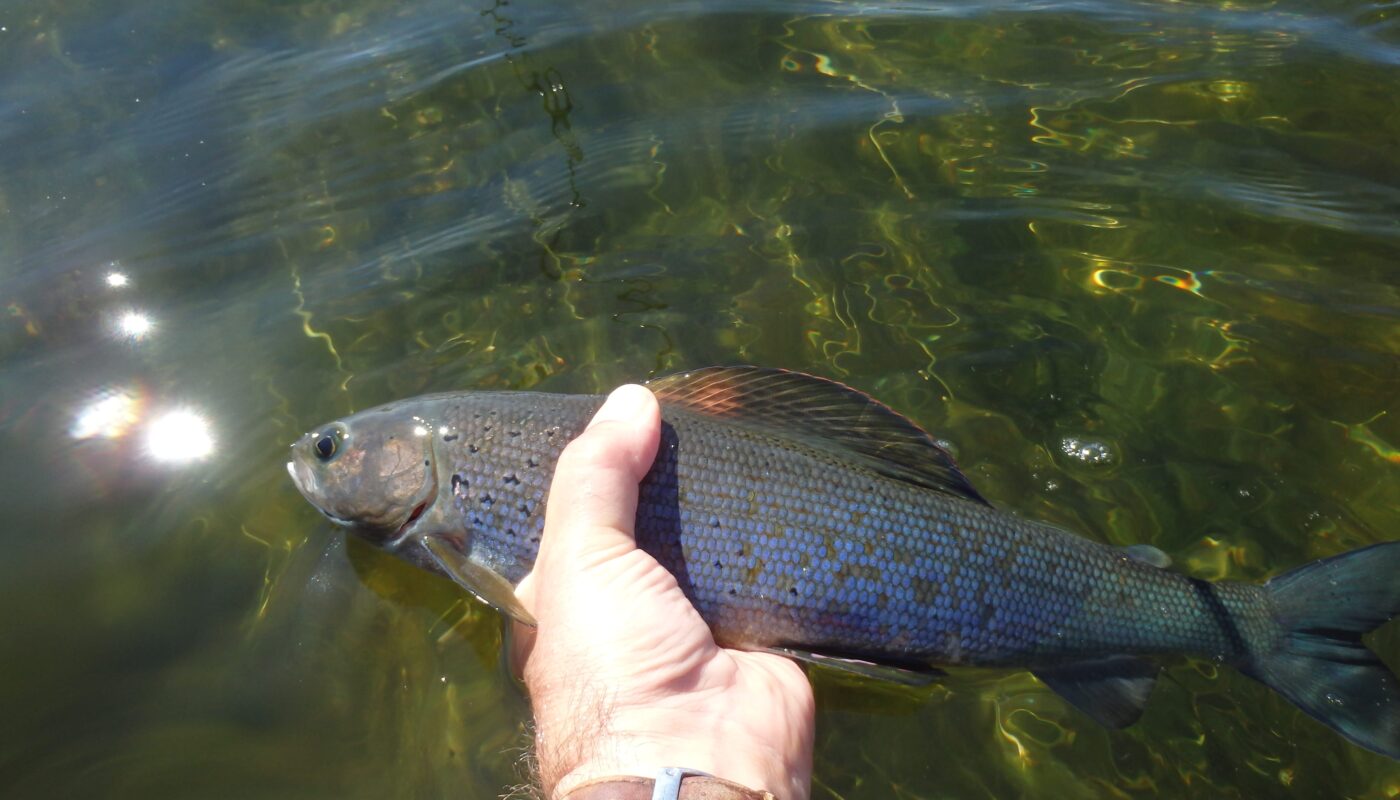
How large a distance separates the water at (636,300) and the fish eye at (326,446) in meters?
0.49

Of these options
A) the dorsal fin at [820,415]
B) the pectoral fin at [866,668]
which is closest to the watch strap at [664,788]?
the pectoral fin at [866,668]

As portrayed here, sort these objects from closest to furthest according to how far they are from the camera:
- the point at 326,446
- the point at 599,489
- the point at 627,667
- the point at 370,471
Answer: the point at 627,667, the point at 599,489, the point at 370,471, the point at 326,446

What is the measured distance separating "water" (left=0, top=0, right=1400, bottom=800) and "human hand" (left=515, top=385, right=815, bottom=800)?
75 centimetres

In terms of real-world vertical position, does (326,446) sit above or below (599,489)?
below

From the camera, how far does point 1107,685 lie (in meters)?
3.51

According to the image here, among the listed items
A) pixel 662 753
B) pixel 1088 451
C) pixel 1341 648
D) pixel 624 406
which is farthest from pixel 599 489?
pixel 1341 648

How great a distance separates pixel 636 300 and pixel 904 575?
7.72 feet

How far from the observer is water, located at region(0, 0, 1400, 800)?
12.3 feet

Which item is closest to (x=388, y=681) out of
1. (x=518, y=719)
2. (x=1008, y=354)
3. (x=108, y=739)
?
(x=518, y=719)

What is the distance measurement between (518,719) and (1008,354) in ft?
9.78

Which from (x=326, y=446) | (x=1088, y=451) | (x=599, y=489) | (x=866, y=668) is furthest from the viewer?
(x=1088, y=451)

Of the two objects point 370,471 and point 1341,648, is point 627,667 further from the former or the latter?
point 1341,648

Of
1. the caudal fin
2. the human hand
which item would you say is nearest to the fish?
the caudal fin

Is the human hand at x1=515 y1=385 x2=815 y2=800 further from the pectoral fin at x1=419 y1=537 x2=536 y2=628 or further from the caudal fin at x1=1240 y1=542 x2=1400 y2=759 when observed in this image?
the caudal fin at x1=1240 y1=542 x2=1400 y2=759
